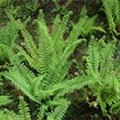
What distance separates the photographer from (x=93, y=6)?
6258 mm

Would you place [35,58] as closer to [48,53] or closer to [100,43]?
[48,53]

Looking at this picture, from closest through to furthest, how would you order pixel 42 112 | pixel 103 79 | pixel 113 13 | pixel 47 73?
pixel 42 112
pixel 103 79
pixel 47 73
pixel 113 13

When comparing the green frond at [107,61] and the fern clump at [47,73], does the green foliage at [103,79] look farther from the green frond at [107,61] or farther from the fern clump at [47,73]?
the fern clump at [47,73]

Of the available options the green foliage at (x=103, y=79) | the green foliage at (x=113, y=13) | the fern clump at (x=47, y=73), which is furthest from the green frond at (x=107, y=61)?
the green foliage at (x=113, y=13)

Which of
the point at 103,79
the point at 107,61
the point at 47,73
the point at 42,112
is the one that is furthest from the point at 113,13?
the point at 42,112

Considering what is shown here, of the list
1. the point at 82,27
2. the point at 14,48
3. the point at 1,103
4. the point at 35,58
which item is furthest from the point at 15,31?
the point at 1,103

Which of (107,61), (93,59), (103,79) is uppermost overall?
(93,59)

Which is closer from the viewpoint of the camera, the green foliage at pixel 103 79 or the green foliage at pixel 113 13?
the green foliage at pixel 103 79

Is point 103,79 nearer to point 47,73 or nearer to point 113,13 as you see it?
point 47,73

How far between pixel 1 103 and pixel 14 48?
1.29 meters

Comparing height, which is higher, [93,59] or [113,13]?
[113,13]

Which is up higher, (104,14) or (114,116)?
(104,14)

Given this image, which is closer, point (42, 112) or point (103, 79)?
point (42, 112)

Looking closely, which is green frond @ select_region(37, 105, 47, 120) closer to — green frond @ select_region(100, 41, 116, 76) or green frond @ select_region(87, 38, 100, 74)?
green frond @ select_region(87, 38, 100, 74)
